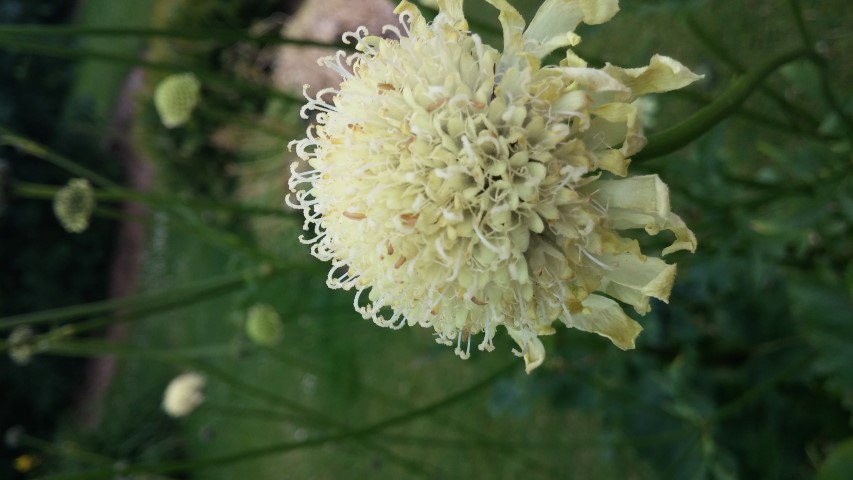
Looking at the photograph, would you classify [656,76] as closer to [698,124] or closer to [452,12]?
[698,124]

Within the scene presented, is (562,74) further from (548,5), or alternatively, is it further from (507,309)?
(507,309)

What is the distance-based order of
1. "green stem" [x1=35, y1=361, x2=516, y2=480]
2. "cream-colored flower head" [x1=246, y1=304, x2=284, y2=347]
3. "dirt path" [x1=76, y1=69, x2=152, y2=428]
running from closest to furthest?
"green stem" [x1=35, y1=361, x2=516, y2=480] → "cream-colored flower head" [x1=246, y1=304, x2=284, y2=347] → "dirt path" [x1=76, y1=69, x2=152, y2=428]

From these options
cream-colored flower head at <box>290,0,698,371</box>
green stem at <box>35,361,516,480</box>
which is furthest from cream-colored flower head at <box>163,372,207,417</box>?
cream-colored flower head at <box>290,0,698,371</box>

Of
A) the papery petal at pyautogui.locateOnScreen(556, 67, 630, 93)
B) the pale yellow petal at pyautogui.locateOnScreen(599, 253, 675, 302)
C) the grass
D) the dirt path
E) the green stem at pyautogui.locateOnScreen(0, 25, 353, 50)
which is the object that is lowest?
the dirt path

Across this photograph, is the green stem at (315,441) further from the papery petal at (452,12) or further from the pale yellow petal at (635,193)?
the papery petal at (452,12)

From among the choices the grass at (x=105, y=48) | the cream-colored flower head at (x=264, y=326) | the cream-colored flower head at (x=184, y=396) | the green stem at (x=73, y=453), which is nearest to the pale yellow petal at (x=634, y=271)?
the cream-colored flower head at (x=264, y=326)

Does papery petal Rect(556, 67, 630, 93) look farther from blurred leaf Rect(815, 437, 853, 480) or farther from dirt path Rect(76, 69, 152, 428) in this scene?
dirt path Rect(76, 69, 152, 428)

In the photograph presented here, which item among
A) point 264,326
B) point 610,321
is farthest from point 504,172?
point 264,326
